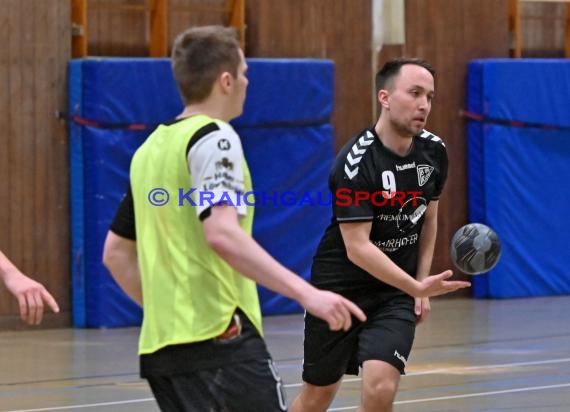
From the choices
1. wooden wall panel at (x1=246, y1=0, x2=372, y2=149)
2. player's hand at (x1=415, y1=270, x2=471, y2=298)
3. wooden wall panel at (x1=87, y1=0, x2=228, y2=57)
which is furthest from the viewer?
wooden wall panel at (x1=246, y1=0, x2=372, y2=149)

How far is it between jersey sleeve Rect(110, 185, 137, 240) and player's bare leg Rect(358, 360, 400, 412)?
1.91 m

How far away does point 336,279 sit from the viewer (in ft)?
22.3

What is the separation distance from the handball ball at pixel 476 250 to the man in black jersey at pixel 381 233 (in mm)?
833

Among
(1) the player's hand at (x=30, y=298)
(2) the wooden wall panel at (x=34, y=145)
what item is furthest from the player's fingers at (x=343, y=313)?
(2) the wooden wall panel at (x=34, y=145)

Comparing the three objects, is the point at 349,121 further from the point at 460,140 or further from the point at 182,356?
the point at 182,356

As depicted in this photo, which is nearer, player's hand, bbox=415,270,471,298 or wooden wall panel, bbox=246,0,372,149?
player's hand, bbox=415,270,471,298

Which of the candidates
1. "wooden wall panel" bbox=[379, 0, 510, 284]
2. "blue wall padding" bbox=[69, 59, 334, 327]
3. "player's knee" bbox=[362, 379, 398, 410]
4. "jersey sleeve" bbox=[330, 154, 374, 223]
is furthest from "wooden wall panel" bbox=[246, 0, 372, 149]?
"player's knee" bbox=[362, 379, 398, 410]

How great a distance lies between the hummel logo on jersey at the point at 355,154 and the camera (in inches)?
261

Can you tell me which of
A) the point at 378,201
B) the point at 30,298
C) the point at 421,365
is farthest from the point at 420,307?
the point at 421,365

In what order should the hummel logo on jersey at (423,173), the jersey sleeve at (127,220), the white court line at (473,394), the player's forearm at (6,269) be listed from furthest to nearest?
the white court line at (473,394) → the hummel logo on jersey at (423,173) → the player's forearm at (6,269) → the jersey sleeve at (127,220)

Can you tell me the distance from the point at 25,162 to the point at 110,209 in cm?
96

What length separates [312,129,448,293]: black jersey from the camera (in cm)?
661

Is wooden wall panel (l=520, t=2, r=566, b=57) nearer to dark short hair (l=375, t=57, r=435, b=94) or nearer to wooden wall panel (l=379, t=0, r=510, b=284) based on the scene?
wooden wall panel (l=379, t=0, r=510, b=284)

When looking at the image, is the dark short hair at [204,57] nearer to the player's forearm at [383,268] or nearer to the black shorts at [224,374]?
the black shorts at [224,374]
